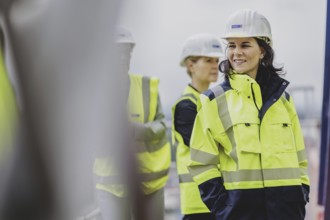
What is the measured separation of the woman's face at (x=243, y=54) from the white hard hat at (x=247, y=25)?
0.03 m

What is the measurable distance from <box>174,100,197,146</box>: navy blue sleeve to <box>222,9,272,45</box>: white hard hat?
53cm

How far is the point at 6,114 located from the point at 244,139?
0.96 meters

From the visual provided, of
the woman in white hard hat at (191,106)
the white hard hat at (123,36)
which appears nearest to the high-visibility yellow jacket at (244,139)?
the woman in white hard hat at (191,106)

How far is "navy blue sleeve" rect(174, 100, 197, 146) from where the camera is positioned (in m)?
2.08

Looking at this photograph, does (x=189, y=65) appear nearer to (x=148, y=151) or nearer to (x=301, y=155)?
(x=301, y=155)

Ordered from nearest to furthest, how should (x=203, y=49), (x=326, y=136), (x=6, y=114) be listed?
(x=6, y=114), (x=203, y=49), (x=326, y=136)

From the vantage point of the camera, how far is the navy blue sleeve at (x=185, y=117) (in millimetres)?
2076

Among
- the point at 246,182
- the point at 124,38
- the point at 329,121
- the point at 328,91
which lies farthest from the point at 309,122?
the point at 124,38

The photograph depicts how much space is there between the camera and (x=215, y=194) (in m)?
1.60

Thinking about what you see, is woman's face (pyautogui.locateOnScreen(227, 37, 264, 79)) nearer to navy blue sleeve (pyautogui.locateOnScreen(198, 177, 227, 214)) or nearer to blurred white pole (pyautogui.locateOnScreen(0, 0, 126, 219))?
navy blue sleeve (pyautogui.locateOnScreen(198, 177, 227, 214))

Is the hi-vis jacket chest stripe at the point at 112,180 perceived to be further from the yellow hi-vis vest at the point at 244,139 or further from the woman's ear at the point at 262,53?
the woman's ear at the point at 262,53

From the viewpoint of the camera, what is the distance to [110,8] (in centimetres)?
70

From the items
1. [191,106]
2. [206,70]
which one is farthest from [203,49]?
[191,106]

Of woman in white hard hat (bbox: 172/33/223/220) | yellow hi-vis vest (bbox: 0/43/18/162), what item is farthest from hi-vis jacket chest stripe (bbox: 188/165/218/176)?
yellow hi-vis vest (bbox: 0/43/18/162)
